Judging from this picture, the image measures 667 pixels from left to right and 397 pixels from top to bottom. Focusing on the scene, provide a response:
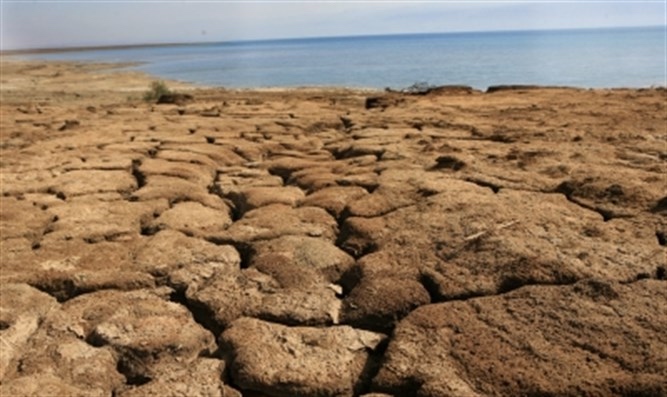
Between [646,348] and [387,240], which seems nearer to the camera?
[646,348]

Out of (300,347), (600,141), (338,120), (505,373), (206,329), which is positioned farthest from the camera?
(338,120)

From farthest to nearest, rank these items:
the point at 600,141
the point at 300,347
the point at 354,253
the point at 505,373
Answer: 1. the point at 600,141
2. the point at 354,253
3. the point at 300,347
4. the point at 505,373

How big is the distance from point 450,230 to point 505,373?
43.2 inches

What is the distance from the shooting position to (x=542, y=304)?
218 centimetres

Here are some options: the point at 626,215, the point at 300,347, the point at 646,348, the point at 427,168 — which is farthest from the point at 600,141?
the point at 300,347

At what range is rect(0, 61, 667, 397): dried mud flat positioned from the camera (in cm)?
193

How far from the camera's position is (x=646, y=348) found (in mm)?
1898

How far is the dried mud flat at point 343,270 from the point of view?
6.33 ft

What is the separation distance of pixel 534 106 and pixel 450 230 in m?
4.60

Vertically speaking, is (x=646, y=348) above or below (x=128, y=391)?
above

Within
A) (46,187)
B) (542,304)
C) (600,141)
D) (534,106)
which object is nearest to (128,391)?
(542,304)

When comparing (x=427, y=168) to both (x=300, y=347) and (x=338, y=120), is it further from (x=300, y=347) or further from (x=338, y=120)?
(x=338, y=120)

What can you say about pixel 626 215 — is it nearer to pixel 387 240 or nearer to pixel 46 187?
pixel 387 240

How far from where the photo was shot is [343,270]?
2.66 meters
